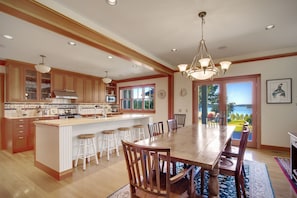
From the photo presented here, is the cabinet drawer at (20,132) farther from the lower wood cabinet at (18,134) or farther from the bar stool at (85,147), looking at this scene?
the bar stool at (85,147)

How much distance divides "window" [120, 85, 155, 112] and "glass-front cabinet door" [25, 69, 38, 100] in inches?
146

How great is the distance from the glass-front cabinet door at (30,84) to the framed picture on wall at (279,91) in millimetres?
6991

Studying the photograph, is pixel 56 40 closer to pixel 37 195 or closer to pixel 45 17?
pixel 45 17

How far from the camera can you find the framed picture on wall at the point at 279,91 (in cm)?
382

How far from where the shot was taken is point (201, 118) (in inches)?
203

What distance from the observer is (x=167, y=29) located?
279 cm

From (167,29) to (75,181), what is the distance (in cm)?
313

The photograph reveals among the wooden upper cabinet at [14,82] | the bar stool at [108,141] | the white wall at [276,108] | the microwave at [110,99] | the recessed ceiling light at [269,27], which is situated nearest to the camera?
the recessed ceiling light at [269,27]

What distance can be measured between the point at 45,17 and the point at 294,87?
17.8ft

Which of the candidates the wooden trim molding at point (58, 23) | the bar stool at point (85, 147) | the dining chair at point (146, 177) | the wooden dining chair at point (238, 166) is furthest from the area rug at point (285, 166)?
the wooden trim molding at point (58, 23)

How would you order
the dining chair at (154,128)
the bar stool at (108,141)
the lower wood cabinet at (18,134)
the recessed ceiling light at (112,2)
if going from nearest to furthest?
the recessed ceiling light at (112,2) < the dining chair at (154,128) < the bar stool at (108,141) < the lower wood cabinet at (18,134)

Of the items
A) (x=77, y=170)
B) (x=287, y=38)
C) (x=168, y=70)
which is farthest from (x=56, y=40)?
(x=287, y=38)

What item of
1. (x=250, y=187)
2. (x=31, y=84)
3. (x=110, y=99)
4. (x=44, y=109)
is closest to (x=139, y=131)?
(x=250, y=187)

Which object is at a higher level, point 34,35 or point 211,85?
point 34,35
